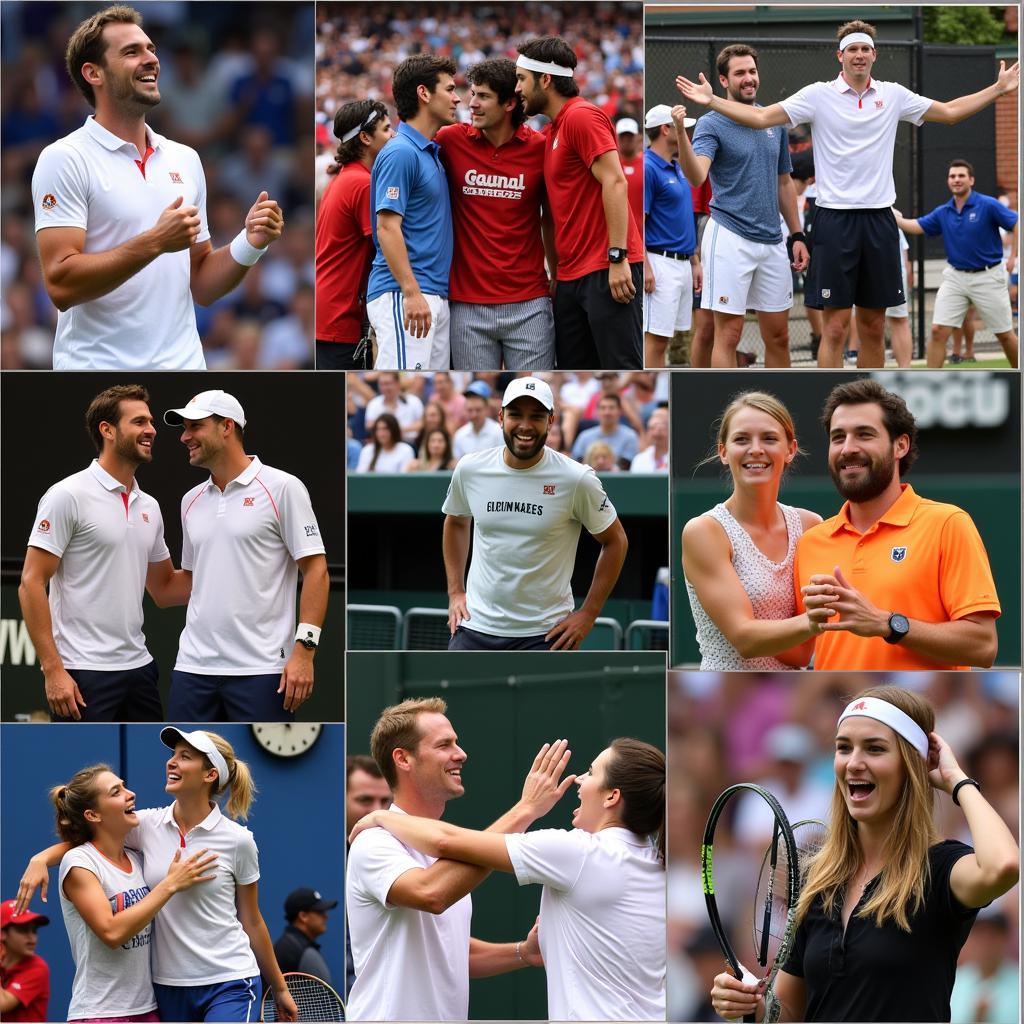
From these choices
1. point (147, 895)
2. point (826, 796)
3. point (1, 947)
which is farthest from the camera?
point (826, 796)

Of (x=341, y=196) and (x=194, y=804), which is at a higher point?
(x=341, y=196)

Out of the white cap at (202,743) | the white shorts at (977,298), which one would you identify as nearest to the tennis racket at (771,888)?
the white cap at (202,743)

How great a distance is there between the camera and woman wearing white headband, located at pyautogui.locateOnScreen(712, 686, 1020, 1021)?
12.7ft

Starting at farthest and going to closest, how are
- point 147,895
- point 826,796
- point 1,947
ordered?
point 826,796 < point 1,947 < point 147,895

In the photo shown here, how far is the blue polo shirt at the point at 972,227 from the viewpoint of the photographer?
628cm

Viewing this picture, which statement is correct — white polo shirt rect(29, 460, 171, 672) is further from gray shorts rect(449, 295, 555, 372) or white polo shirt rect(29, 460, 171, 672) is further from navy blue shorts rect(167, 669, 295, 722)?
gray shorts rect(449, 295, 555, 372)

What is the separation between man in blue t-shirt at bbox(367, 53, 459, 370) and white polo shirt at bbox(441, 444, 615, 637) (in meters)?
0.54

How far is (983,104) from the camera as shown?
5.62 m

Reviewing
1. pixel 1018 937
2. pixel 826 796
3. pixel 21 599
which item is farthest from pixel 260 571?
pixel 1018 937

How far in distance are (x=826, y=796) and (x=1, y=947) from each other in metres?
3.26

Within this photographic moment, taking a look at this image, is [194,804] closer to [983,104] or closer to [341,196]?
[341,196]

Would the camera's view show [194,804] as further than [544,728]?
No

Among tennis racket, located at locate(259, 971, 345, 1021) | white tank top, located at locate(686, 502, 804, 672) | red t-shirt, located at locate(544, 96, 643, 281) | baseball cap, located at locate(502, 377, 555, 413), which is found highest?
red t-shirt, located at locate(544, 96, 643, 281)

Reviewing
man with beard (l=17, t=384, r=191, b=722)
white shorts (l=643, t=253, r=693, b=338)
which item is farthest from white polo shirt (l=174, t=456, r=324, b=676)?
white shorts (l=643, t=253, r=693, b=338)
